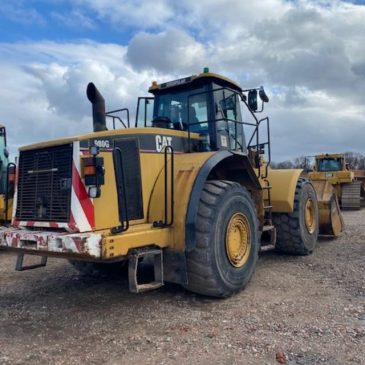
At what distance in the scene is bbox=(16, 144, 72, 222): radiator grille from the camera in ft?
16.0

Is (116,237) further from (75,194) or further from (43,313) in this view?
(43,313)

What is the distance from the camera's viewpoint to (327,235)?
988 cm

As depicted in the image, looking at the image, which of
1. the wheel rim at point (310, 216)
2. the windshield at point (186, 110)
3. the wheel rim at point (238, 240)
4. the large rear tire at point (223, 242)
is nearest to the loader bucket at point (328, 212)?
the wheel rim at point (310, 216)

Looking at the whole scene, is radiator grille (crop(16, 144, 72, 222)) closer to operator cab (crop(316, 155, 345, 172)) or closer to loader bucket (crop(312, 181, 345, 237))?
loader bucket (crop(312, 181, 345, 237))

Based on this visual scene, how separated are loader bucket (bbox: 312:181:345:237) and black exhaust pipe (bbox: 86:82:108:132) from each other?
18.1ft

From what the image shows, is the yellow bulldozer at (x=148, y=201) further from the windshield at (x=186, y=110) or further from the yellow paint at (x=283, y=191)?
the yellow paint at (x=283, y=191)

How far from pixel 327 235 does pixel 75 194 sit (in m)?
6.67

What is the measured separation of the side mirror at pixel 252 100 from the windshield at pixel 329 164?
16.1m

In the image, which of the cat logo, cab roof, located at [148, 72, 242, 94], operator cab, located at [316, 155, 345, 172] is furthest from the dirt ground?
operator cab, located at [316, 155, 345, 172]

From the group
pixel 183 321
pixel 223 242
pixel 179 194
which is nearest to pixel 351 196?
pixel 223 242

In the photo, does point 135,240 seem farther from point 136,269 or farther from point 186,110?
point 186,110

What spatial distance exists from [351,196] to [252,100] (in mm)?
13786

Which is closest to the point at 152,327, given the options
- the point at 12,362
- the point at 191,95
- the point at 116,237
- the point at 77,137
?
the point at 116,237

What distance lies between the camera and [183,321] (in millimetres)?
4840
